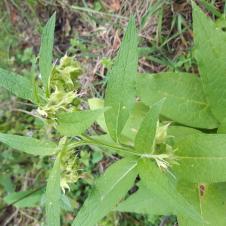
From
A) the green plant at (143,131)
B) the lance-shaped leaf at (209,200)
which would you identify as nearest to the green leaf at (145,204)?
the green plant at (143,131)

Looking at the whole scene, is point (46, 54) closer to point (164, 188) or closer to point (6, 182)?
Result: point (164, 188)

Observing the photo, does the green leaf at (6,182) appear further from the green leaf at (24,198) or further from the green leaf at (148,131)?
the green leaf at (148,131)

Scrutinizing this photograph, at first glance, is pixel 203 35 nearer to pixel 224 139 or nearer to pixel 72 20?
pixel 224 139

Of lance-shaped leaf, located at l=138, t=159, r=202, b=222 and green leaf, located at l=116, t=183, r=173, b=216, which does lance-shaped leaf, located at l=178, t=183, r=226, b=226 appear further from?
lance-shaped leaf, located at l=138, t=159, r=202, b=222

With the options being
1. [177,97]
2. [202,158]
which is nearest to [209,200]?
[202,158]

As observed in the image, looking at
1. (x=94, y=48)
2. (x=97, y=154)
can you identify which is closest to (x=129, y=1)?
(x=94, y=48)

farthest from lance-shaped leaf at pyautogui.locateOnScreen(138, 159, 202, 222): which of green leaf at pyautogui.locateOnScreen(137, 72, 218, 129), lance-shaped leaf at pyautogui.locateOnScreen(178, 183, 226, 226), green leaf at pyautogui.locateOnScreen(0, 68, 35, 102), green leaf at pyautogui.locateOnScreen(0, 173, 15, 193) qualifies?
green leaf at pyautogui.locateOnScreen(0, 173, 15, 193)

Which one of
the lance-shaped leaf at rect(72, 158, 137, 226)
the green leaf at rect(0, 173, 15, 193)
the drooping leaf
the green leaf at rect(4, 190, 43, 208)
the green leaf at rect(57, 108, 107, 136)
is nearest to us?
the green leaf at rect(57, 108, 107, 136)
